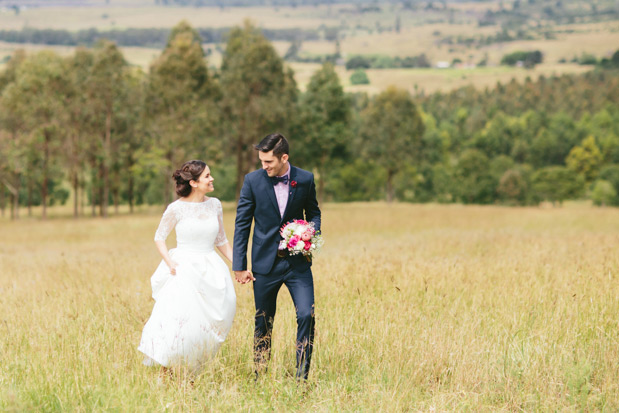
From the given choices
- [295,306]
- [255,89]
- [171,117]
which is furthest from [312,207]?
[255,89]

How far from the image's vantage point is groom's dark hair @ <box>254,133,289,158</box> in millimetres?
5059

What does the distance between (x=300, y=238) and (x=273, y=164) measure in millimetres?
732

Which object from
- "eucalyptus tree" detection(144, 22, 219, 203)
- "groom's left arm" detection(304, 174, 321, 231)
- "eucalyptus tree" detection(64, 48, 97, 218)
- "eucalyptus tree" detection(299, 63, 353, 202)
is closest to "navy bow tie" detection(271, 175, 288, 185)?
"groom's left arm" detection(304, 174, 321, 231)

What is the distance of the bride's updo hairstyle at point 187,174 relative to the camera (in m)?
5.52

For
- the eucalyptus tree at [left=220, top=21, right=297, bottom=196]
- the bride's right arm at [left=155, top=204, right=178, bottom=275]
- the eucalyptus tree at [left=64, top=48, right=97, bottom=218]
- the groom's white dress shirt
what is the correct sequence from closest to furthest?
the groom's white dress shirt
the bride's right arm at [left=155, top=204, right=178, bottom=275]
the eucalyptus tree at [left=64, top=48, right=97, bottom=218]
the eucalyptus tree at [left=220, top=21, right=297, bottom=196]

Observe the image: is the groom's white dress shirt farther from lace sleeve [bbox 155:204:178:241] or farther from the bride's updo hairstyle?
lace sleeve [bbox 155:204:178:241]

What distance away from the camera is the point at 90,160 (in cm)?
4816

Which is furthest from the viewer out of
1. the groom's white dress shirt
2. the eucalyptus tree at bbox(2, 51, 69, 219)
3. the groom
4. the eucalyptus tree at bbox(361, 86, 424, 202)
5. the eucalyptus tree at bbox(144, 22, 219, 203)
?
the eucalyptus tree at bbox(361, 86, 424, 202)

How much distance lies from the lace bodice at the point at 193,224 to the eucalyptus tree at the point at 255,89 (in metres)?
39.6

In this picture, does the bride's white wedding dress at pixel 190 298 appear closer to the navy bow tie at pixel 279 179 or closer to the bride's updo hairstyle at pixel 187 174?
the bride's updo hairstyle at pixel 187 174

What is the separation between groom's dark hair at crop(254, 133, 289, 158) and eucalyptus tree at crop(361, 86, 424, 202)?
188 feet

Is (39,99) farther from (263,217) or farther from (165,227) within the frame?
(263,217)

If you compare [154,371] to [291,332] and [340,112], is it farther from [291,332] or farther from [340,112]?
[340,112]

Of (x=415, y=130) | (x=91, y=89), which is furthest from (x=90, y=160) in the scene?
(x=415, y=130)
